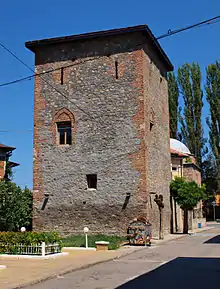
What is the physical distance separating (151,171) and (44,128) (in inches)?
259

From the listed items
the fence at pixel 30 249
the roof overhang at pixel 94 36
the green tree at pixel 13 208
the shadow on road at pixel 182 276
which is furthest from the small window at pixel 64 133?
the shadow on road at pixel 182 276

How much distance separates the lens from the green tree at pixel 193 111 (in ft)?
146

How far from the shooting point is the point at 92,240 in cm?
1978

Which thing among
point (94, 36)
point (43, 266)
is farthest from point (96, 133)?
point (43, 266)

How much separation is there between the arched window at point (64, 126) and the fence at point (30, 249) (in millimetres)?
9645

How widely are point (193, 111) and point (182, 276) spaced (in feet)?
119

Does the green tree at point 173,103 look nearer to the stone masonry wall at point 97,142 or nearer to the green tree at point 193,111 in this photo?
the green tree at point 193,111

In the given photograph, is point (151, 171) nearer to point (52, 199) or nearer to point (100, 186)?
point (100, 186)

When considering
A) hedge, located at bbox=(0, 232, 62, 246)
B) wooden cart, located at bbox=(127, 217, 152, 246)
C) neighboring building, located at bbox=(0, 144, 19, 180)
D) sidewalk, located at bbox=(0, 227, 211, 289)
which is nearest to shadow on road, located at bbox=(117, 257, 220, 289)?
sidewalk, located at bbox=(0, 227, 211, 289)

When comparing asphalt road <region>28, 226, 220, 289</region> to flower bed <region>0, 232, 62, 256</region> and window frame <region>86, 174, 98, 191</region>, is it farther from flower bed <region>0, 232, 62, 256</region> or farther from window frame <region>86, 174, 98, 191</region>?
window frame <region>86, 174, 98, 191</region>

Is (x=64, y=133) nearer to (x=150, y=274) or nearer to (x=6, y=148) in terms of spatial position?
(x=6, y=148)

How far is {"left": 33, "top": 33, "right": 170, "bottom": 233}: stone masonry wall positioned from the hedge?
24.3 ft

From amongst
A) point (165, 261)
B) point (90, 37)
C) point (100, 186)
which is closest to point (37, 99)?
point (90, 37)

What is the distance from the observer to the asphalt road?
8.75 m
